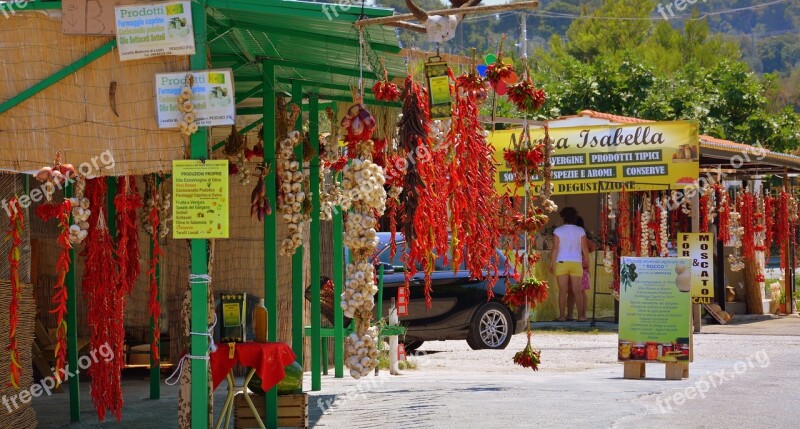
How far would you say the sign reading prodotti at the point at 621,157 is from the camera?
1961 cm

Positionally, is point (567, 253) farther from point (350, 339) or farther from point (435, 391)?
point (350, 339)

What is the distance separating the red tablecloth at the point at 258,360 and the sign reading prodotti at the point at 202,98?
173 cm

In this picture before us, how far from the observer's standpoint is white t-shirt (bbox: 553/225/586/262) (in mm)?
21094

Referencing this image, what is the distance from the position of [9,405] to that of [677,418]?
5.18 m

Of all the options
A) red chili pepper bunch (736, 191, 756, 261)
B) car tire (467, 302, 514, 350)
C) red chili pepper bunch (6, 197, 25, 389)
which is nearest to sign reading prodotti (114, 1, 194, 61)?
red chili pepper bunch (6, 197, 25, 389)

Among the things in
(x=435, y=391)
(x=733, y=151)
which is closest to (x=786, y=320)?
(x=733, y=151)

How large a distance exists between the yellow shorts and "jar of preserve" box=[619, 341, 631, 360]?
27.4 feet

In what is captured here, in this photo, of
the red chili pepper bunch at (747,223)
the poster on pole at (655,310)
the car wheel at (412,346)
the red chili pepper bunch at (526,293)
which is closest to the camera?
the red chili pepper bunch at (526,293)

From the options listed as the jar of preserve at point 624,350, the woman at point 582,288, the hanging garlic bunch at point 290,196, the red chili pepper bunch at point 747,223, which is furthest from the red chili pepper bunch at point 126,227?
the red chili pepper bunch at point 747,223

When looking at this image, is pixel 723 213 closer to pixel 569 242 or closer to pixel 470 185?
pixel 569 242

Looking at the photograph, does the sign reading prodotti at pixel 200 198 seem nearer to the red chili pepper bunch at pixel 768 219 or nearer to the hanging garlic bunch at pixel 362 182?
the hanging garlic bunch at pixel 362 182

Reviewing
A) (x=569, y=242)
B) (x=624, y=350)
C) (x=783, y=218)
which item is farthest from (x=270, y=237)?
(x=783, y=218)

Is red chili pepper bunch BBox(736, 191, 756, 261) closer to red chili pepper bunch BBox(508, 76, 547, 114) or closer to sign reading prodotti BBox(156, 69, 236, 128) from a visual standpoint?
red chili pepper bunch BBox(508, 76, 547, 114)

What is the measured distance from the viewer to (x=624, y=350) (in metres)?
13.0
